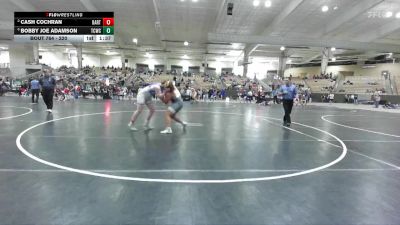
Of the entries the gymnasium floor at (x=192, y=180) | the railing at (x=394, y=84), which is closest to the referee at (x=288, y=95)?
the gymnasium floor at (x=192, y=180)

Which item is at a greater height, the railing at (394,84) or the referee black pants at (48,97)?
the railing at (394,84)

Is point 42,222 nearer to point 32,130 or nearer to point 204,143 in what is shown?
point 204,143

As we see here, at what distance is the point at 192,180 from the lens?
159 inches

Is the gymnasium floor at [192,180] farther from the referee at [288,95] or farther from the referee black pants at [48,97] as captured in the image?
the referee black pants at [48,97]

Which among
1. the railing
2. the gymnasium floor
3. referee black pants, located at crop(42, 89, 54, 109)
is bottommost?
the gymnasium floor
